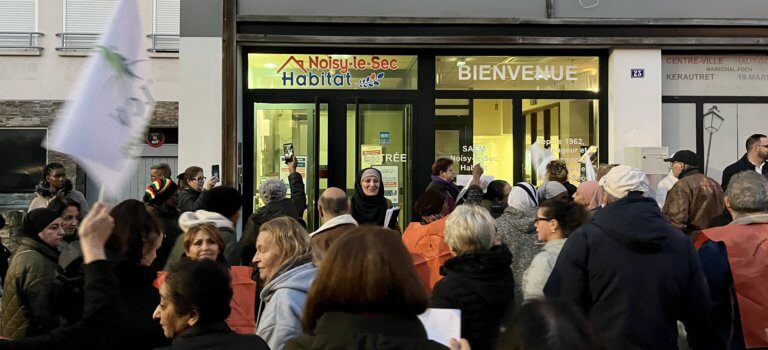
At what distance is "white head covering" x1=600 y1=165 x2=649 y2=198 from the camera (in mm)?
4246

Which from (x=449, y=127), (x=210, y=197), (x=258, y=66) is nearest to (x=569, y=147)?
(x=449, y=127)

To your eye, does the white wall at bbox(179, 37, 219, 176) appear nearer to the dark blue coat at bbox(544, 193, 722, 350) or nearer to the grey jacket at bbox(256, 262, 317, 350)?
the grey jacket at bbox(256, 262, 317, 350)

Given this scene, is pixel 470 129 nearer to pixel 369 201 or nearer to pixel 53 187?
pixel 369 201

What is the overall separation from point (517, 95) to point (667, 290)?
826 centimetres

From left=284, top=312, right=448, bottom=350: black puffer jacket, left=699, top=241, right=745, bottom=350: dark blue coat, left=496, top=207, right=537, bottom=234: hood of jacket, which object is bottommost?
left=699, top=241, right=745, bottom=350: dark blue coat

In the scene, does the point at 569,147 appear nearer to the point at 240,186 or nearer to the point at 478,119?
the point at 478,119

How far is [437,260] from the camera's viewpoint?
19.4 feet

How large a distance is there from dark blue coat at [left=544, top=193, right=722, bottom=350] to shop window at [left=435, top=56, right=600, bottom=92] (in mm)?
7994

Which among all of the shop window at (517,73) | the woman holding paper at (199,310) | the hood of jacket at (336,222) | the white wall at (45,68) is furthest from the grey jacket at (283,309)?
the white wall at (45,68)

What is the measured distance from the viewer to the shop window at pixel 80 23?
20703 mm

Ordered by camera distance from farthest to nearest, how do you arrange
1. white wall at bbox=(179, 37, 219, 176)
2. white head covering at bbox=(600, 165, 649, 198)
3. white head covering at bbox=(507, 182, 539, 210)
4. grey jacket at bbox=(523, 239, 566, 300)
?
white wall at bbox=(179, 37, 219, 176), white head covering at bbox=(507, 182, 539, 210), grey jacket at bbox=(523, 239, 566, 300), white head covering at bbox=(600, 165, 649, 198)

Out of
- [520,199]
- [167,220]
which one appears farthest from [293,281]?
[520,199]

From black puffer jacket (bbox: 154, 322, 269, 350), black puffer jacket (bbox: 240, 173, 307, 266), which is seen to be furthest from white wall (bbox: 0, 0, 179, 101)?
black puffer jacket (bbox: 154, 322, 269, 350)

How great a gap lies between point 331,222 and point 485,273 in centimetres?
126
